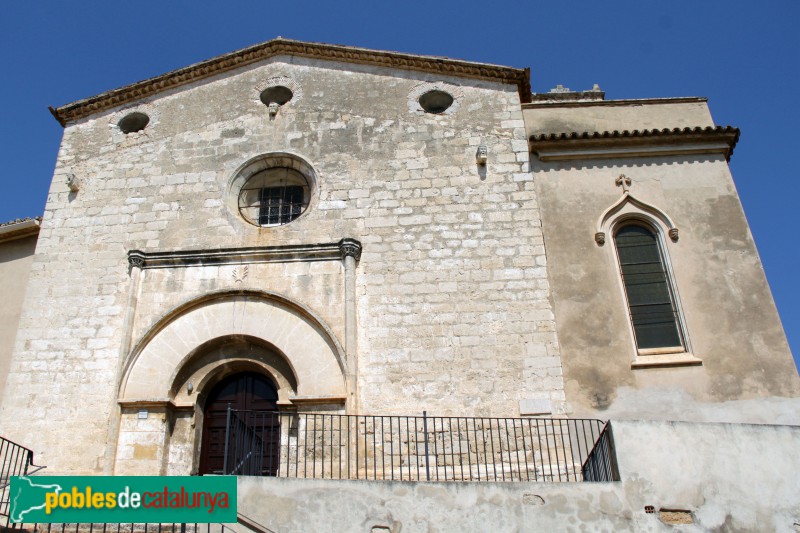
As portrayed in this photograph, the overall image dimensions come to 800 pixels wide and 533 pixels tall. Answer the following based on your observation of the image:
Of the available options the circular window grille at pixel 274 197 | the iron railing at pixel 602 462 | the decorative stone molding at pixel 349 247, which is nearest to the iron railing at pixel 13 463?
the circular window grille at pixel 274 197

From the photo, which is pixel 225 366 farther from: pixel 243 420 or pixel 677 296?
pixel 677 296

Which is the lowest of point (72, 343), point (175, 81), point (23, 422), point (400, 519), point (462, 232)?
point (400, 519)

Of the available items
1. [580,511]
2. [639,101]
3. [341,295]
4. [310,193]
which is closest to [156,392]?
[341,295]

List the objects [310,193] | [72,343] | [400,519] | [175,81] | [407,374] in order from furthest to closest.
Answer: [175,81]
[310,193]
[72,343]
[407,374]
[400,519]

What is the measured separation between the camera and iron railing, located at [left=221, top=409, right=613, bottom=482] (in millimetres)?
9688

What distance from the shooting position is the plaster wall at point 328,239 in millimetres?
10648

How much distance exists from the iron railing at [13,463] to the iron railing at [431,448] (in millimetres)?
2767

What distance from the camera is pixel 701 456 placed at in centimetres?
836

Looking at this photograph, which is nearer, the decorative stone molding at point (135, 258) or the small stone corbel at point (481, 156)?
the decorative stone molding at point (135, 258)

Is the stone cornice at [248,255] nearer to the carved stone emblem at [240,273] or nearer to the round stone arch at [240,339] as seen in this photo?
the carved stone emblem at [240,273]

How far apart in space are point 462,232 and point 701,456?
197 inches

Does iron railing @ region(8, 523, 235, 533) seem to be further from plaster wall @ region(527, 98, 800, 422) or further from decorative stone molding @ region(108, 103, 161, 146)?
decorative stone molding @ region(108, 103, 161, 146)

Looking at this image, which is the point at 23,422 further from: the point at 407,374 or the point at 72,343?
the point at 407,374

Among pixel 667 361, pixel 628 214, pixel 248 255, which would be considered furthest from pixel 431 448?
pixel 628 214
